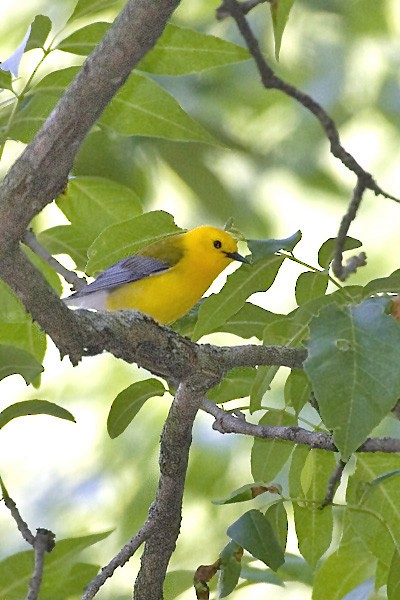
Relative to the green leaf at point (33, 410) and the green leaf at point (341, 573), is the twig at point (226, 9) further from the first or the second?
the green leaf at point (341, 573)

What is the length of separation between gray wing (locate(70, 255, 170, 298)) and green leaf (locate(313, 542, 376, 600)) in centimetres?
78

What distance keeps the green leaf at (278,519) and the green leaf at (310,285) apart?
0.93 ft

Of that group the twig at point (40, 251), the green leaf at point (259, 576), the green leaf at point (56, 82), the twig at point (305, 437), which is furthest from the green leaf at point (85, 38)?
the green leaf at point (259, 576)

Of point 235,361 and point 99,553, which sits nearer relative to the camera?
point 235,361

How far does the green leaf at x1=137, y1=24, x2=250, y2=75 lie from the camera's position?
1.44m

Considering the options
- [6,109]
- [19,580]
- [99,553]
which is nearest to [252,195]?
[99,553]

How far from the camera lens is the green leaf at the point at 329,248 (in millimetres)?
1300

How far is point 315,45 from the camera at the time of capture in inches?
121

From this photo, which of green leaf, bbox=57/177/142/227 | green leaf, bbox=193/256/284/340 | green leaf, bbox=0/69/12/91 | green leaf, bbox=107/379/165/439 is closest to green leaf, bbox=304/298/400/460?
green leaf, bbox=193/256/284/340

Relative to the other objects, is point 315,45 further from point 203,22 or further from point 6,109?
point 6,109

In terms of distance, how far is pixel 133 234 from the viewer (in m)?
1.43

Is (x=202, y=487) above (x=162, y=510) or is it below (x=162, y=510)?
above

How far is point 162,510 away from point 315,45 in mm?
2077

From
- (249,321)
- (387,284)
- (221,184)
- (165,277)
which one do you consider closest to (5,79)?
(249,321)
